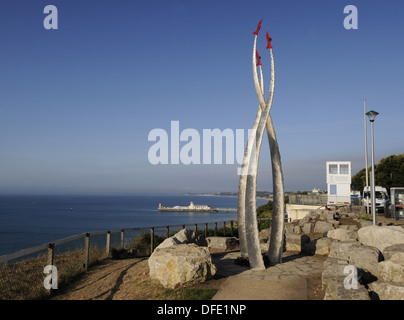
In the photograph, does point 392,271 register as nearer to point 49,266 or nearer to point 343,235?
point 343,235

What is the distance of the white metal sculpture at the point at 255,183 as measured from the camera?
9.34m

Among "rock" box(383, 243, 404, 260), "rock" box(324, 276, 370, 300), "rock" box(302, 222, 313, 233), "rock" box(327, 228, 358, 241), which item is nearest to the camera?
"rock" box(324, 276, 370, 300)

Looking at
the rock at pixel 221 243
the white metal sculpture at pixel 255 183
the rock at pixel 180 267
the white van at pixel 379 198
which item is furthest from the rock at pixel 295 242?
the white van at pixel 379 198

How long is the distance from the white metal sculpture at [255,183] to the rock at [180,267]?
6.35 feet

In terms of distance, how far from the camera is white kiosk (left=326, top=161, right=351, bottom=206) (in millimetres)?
29864

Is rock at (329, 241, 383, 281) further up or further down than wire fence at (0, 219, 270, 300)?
further up

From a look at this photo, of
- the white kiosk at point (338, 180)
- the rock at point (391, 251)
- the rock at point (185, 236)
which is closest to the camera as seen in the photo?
the rock at point (391, 251)

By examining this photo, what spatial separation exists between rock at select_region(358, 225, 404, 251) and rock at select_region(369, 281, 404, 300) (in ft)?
14.1

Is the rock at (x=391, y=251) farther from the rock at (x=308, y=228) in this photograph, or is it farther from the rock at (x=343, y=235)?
the rock at (x=308, y=228)

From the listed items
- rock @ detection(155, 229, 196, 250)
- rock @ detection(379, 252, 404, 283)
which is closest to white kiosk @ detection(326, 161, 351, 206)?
rock @ detection(155, 229, 196, 250)

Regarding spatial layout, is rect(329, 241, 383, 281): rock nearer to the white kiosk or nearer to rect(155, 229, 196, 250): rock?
rect(155, 229, 196, 250): rock

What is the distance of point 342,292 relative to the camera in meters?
5.36
